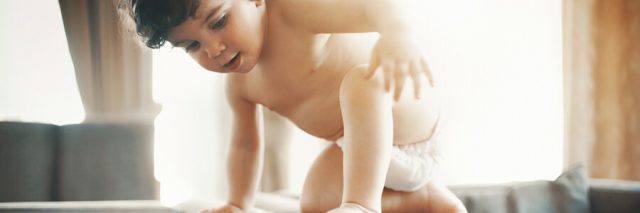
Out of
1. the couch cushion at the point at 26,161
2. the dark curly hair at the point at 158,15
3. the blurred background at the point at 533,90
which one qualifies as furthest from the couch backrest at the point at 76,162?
the dark curly hair at the point at 158,15

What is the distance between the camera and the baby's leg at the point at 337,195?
0.52m

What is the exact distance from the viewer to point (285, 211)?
0.66m

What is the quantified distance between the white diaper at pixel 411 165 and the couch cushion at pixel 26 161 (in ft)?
1.94

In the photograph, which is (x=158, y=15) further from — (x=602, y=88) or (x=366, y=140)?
(x=602, y=88)

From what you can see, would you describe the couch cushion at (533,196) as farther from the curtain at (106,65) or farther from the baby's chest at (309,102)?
the curtain at (106,65)

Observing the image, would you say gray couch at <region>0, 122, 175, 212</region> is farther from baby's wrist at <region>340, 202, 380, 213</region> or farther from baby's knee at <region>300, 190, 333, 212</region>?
baby's wrist at <region>340, 202, 380, 213</region>

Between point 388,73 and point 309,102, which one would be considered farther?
point 309,102

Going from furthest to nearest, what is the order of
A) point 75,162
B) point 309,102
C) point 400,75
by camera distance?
point 75,162, point 309,102, point 400,75

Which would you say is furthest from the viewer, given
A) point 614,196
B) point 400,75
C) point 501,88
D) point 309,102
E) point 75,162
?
point 501,88

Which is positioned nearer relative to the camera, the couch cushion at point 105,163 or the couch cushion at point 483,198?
the couch cushion at point 483,198

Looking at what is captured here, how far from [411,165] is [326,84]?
0.11 m

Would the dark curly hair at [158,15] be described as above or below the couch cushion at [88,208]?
above

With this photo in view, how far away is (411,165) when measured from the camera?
1.68ft

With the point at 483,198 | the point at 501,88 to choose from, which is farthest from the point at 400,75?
the point at 501,88
